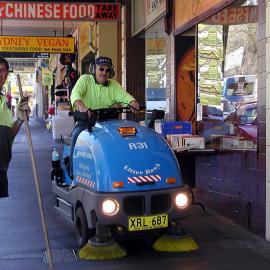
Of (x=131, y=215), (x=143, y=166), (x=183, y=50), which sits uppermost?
(x=183, y=50)

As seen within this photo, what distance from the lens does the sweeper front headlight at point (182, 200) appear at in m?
5.32

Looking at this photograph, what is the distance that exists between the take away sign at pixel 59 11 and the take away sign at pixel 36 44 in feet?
15.8

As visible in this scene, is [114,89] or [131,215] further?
[114,89]

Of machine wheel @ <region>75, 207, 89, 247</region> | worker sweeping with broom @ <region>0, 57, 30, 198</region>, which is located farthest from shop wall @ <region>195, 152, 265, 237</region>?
worker sweeping with broom @ <region>0, 57, 30, 198</region>

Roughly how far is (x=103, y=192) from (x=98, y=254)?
64 cm

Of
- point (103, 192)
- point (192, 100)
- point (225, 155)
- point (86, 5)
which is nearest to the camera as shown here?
point (103, 192)

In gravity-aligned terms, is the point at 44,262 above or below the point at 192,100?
below

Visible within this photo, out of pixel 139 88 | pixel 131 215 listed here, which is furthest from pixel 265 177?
pixel 139 88

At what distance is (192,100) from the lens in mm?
9422

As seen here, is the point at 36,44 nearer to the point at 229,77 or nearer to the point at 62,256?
the point at 229,77

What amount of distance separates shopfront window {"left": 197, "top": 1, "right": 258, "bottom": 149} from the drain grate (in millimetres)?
2449

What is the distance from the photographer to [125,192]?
512cm

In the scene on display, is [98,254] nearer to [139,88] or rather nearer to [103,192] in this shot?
[103,192]

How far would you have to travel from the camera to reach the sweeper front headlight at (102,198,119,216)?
201 inches
